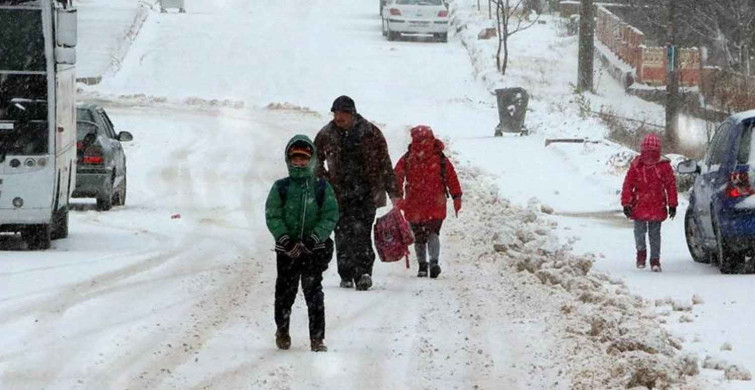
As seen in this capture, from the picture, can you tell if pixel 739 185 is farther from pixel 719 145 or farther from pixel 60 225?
pixel 60 225

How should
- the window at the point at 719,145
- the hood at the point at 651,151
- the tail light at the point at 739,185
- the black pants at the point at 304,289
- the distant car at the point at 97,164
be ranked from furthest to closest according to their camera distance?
the distant car at the point at 97,164
the hood at the point at 651,151
the window at the point at 719,145
the tail light at the point at 739,185
the black pants at the point at 304,289

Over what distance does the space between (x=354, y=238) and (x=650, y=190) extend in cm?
316

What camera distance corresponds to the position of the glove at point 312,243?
10.4m

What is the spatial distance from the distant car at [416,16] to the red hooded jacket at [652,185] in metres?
34.4

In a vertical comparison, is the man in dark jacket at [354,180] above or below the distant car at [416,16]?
above

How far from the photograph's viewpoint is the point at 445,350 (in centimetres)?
1080

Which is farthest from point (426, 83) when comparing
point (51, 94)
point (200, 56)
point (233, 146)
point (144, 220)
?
point (51, 94)

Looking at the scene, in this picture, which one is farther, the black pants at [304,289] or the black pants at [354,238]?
the black pants at [354,238]

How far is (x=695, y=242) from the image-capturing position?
16.3 m

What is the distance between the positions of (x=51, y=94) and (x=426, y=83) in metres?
Result: 26.1

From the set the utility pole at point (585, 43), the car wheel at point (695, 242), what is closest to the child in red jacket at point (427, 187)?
the car wheel at point (695, 242)

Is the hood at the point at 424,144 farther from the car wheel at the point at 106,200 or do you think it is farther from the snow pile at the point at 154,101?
the snow pile at the point at 154,101

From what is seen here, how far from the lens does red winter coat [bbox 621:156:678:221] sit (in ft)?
50.9

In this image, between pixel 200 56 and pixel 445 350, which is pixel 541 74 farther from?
pixel 445 350
